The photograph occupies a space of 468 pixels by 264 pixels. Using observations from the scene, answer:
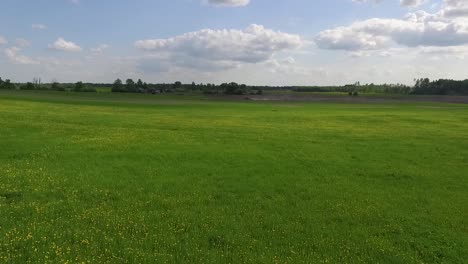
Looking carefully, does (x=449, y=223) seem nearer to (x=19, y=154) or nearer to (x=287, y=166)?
(x=287, y=166)

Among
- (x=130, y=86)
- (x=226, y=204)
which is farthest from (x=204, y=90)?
(x=226, y=204)

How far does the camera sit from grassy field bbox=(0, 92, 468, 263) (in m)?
9.33

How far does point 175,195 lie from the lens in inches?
528

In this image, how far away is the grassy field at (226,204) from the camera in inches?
367

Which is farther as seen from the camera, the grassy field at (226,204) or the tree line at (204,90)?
the tree line at (204,90)

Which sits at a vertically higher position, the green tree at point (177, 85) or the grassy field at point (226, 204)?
the green tree at point (177, 85)

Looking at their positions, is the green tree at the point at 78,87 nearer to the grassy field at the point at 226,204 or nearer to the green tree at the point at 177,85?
the green tree at the point at 177,85

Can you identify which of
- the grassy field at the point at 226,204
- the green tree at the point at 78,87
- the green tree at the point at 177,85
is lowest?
the grassy field at the point at 226,204

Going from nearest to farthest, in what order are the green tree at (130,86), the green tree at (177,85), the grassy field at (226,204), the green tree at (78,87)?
the grassy field at (226,204), the green tree at (78,87), the green tree at (130,86), the green tree at (177,85)

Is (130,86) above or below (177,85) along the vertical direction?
below

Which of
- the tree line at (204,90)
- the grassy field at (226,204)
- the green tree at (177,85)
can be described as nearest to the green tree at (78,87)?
the tree line at (204,90)

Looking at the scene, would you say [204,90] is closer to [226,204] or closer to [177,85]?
[177,85]

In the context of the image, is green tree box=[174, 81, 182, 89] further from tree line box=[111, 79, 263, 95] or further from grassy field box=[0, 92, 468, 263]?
grassy field box=[0, 92, 468, 263]

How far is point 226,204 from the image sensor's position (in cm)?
1265
